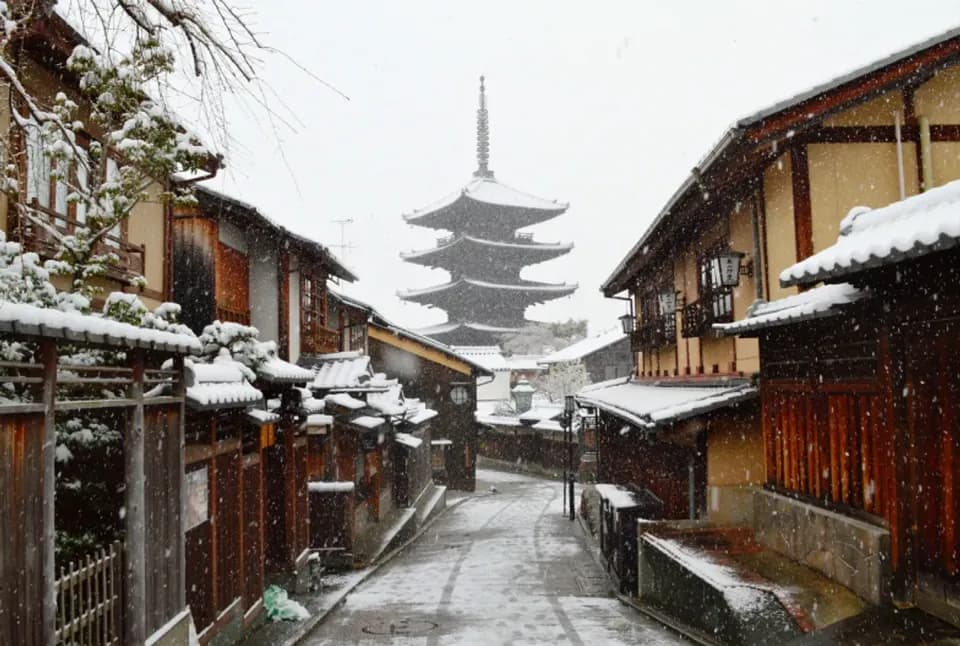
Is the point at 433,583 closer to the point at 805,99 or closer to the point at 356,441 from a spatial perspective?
the point at 356,441

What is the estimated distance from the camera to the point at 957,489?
6.94m

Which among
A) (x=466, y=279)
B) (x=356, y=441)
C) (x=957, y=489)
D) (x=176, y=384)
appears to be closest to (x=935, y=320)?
(x=957, y=489)

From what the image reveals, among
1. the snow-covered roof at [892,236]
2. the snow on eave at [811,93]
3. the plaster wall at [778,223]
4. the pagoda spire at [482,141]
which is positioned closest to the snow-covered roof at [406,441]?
the plaster wall at [778,223]

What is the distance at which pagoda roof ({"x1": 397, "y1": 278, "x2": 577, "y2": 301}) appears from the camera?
199 feet

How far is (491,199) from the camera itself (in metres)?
60.7

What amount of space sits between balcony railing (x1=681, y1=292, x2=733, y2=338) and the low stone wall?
12.1ft

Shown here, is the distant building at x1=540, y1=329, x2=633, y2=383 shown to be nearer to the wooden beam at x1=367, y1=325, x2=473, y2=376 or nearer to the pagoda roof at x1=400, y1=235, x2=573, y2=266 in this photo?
the pagoda roof at x1=400, y1=235, x2=573, y2=266

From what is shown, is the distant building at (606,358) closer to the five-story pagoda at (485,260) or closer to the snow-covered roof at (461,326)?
the snow-covered roof at (461,326)

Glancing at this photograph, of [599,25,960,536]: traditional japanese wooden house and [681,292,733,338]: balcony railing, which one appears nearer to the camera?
[599,25,960,536]: traditional japanese wooden house

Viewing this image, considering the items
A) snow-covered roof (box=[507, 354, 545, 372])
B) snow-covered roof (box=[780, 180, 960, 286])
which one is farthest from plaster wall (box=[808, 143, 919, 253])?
snow-covered roof (box=[507, 354, 545, 372])

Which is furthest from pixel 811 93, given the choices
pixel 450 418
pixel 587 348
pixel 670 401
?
pixel 587 348

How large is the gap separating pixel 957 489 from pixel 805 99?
6184 mm

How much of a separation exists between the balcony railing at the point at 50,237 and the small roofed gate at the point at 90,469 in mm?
1616

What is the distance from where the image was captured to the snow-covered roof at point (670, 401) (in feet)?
41.4
